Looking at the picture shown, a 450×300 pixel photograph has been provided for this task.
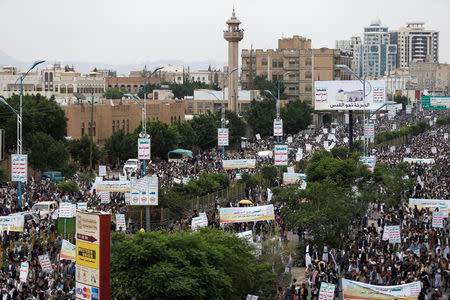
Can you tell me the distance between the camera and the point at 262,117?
8862 cm

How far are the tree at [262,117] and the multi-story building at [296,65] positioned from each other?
116ft

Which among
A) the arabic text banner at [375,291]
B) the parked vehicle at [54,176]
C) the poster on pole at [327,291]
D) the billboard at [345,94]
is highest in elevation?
the billboard at [345,94]

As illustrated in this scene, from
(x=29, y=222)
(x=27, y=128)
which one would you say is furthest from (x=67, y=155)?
(x=29, y=222)

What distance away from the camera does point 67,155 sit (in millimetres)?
55250

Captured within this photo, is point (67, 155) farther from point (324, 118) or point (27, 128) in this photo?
point (324, 118)

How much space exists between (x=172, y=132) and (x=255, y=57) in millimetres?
68672

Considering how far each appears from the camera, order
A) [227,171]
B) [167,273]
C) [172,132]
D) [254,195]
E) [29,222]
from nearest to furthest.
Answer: [167,273] → [29,222] → [254,195] → [227,171] → [172,132]

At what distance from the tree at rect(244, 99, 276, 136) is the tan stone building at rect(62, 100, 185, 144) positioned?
8.37 meters

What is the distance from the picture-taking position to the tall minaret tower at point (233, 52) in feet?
354

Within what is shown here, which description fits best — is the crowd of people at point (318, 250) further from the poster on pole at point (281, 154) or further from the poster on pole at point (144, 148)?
the poster on pole at point (281, 154)

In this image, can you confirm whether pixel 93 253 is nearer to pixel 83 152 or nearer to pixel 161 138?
pixel 83 152

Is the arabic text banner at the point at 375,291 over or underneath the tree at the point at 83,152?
underneath

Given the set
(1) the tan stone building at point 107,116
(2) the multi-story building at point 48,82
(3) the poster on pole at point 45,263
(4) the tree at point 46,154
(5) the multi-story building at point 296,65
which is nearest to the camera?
(3) the poster on pole at point 45,263

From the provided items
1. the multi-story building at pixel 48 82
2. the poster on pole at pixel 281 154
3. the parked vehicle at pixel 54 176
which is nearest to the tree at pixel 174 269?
the poster on pole at pixel 281 154
